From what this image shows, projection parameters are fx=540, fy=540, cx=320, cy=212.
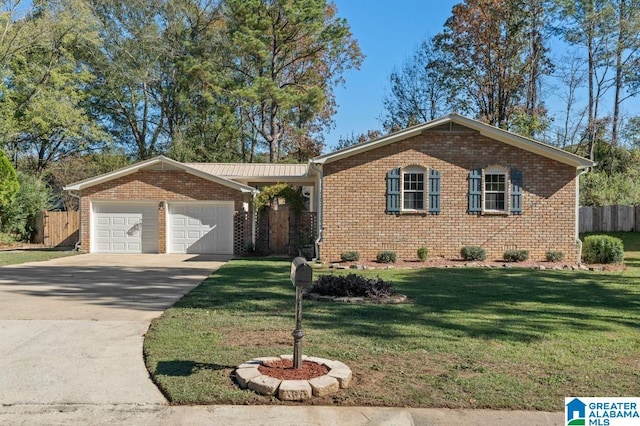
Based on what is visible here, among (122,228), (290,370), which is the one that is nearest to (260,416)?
(290,370)


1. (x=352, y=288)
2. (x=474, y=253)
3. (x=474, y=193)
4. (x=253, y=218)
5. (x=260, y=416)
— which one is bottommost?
(x=260, y=416)

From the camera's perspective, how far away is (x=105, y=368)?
5453 millimetres

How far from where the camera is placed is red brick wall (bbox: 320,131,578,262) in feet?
52.2

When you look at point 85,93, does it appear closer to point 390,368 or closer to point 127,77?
point 127,77

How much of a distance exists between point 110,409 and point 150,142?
3357cm

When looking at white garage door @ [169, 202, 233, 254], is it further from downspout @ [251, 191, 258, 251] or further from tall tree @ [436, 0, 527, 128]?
tall tree @ [436, 0, 527, 128]

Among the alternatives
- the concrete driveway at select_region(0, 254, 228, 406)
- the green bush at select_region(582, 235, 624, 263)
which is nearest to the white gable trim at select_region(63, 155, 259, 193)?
the concrete driveway at select_region(0, 254, 228, 406)

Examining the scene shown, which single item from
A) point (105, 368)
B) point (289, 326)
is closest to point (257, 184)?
point (289, 326)

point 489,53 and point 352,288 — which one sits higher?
point 489,53

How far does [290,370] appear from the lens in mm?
5031

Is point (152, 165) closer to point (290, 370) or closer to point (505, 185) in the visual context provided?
point (505, 185)

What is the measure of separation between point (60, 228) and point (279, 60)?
15.9 metres

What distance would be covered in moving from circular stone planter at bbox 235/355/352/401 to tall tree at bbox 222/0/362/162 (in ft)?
84.7

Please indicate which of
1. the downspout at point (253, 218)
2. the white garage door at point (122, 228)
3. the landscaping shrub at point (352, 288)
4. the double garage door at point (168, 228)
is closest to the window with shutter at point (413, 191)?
the downspout at point (253, 218)
